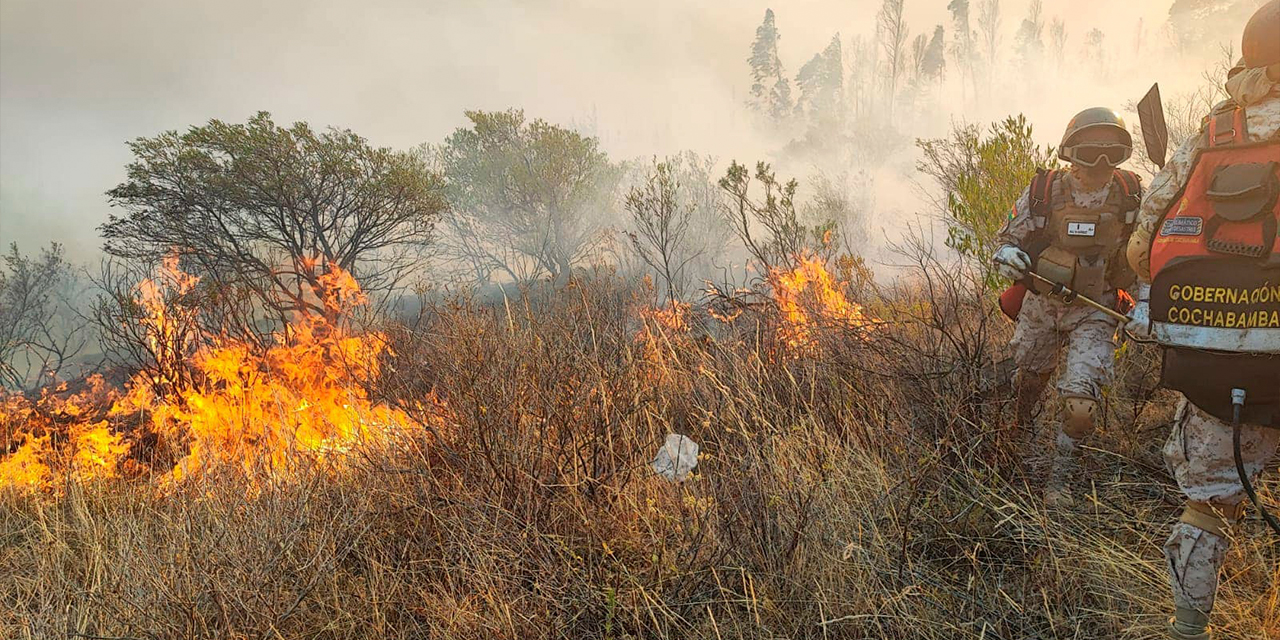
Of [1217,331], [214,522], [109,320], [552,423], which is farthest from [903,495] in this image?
[109,320]

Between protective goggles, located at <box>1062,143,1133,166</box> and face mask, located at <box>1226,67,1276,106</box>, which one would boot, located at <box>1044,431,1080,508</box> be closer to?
protective goggles, located at <box>1062,143,1133,166</box>

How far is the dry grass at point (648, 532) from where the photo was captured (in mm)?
1755

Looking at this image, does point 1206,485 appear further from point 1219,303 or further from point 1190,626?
point 1219,303

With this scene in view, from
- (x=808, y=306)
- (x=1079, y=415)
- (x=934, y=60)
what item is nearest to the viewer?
(x=1079, y=415)

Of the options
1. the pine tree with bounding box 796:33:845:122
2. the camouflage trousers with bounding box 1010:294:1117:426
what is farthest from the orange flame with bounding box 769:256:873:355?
the pine tree with bounding box 796:33:845:122

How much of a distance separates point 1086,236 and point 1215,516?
1443 mm

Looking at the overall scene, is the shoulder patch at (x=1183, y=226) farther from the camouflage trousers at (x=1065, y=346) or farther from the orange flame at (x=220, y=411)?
the orange flame at (x=220, y=411)

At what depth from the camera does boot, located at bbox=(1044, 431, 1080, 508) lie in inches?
86.1

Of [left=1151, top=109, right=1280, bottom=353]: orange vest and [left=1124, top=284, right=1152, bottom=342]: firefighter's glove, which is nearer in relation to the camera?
→ [left=1151, top=109, right=1280, bottom=353]: orange vest

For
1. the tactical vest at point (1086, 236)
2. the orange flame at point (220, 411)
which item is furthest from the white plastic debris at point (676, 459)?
the tactical vest at point (1086, 236)

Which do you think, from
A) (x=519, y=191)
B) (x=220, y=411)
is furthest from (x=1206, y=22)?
(x=220, y=411)

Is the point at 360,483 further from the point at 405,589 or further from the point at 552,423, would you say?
the point at 552,423

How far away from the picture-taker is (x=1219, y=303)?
134cm

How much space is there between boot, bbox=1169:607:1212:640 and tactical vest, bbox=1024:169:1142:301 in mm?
1430
